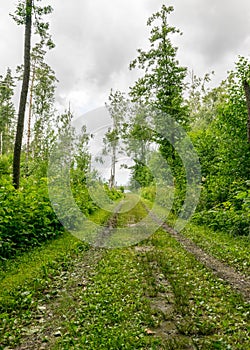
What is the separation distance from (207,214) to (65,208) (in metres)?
6.57

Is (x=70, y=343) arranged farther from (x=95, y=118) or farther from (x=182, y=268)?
(x=95, y=118)

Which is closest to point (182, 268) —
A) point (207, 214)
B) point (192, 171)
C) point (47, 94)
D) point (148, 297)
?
Answer: point (148, 297)

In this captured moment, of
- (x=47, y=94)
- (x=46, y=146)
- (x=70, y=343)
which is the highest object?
(x=47, y=94)

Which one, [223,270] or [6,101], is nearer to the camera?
[223,270]

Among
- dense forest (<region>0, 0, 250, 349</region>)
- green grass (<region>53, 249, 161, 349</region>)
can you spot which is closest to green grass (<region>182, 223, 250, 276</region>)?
dense forest (<region>0, 0, 250, 349</region>)

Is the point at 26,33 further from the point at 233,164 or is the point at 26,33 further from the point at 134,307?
the point at 134,307

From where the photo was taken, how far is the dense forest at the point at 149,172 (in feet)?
27.7

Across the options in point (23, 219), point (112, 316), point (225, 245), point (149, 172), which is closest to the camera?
point (112, 316)

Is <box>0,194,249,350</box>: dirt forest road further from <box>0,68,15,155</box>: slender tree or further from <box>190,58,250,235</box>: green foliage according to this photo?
<box>0,68,15,155</box>: slender tree

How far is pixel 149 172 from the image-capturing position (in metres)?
34.5

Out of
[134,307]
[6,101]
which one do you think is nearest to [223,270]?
[134,307]

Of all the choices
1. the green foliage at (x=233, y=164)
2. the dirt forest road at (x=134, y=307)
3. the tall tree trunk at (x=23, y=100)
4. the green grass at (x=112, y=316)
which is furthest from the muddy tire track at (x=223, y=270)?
the tall tree trunk at (x=23, y=100)

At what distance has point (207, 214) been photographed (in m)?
15.2

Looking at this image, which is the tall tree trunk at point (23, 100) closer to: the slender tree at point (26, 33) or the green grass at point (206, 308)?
the slender tree at point (26, 33)
